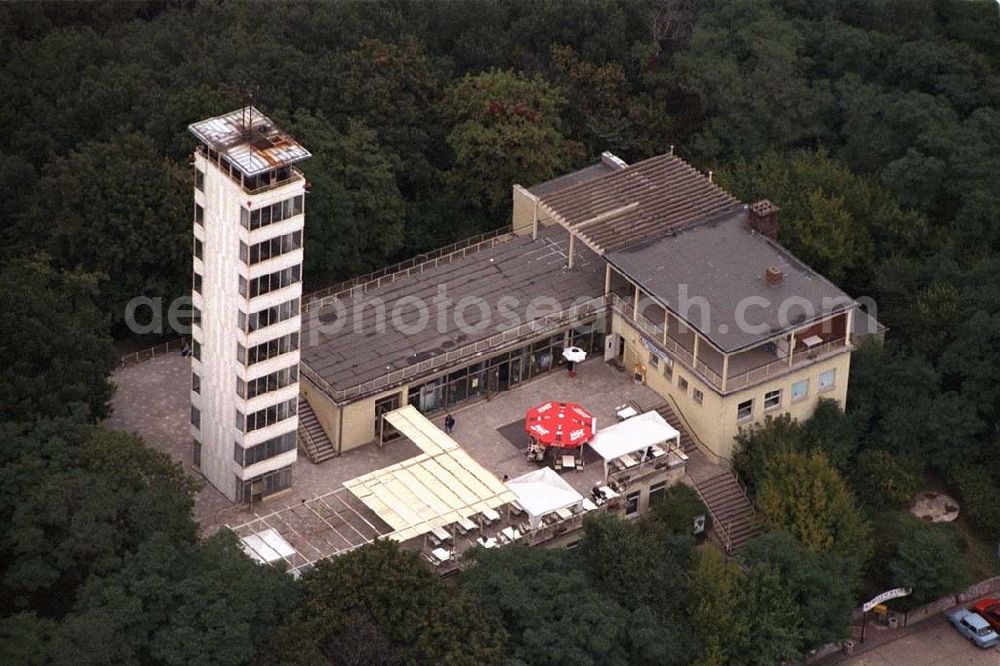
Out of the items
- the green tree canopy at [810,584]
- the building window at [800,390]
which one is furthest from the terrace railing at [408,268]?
the green tree canopy at [810,584]

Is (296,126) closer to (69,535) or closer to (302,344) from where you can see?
(302,344)

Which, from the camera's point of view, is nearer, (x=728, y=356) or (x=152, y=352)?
(x=728, y=356)

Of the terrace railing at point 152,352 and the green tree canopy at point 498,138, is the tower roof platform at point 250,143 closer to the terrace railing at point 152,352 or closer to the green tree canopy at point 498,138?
the terrace railing at point 152,352

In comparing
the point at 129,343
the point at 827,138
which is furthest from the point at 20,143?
the point at 827,138

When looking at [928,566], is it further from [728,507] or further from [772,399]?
[772,399]

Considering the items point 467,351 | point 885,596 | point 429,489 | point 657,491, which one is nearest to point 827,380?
point 657,491

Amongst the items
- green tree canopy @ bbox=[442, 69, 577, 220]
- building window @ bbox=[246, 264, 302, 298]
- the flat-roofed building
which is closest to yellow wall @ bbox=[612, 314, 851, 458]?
the flat-roofed building

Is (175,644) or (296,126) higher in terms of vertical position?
(296,126)
